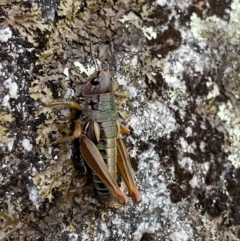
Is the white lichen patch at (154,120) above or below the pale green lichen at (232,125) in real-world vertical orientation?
above

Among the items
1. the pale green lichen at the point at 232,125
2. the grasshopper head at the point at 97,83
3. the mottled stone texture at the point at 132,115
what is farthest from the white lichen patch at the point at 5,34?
the pale green lichen at the point at 232,125

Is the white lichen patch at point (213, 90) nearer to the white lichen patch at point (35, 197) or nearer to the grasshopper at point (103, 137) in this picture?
the grasshopper at point (103, 137)

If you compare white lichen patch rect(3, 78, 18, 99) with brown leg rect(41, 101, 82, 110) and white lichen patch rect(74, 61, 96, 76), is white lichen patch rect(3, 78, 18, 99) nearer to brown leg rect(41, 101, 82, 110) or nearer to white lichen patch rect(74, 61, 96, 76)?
brown leg rect(41, 101, 82, 110)

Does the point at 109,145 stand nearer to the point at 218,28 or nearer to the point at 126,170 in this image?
the point at 126,170

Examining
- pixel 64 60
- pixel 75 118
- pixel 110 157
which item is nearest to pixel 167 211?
pixel 110 157

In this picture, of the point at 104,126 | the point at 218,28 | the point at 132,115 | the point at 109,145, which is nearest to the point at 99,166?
the point at 109,145

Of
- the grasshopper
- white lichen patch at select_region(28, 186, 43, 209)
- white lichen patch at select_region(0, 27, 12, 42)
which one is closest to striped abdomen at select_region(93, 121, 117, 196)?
the grasshopper

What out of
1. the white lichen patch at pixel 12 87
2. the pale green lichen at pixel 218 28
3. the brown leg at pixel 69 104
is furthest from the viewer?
the pale green lichen at pixel 218 28

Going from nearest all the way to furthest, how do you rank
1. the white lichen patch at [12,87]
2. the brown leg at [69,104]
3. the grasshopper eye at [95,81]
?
the white lichen patch at [12,87], the brown leg at [69,104], the grasshopper eye at [95,81]
